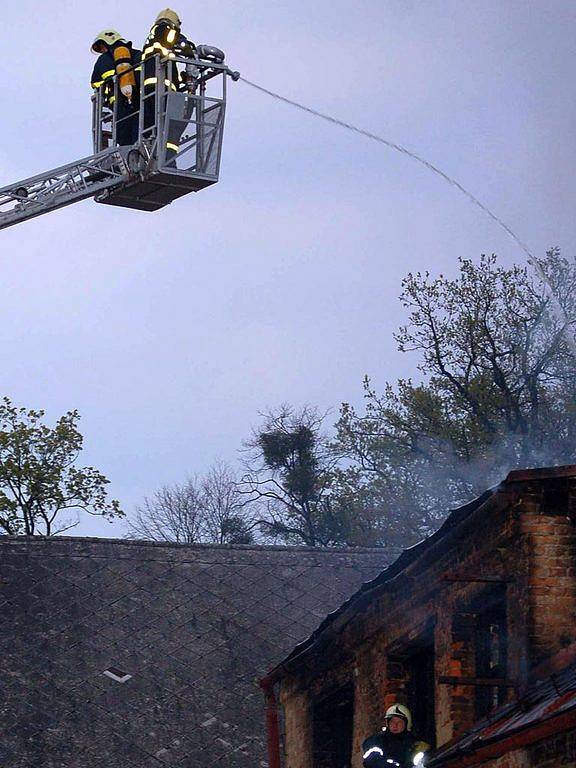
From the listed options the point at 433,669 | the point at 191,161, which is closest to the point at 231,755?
the point at 433,669

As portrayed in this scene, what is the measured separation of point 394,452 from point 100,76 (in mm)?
15658

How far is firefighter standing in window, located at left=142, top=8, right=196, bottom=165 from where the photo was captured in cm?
1437

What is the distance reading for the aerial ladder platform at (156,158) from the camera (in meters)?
14.1

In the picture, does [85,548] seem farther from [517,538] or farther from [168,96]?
[517,538]

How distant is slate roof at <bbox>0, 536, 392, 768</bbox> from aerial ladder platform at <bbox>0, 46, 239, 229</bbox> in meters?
7.08

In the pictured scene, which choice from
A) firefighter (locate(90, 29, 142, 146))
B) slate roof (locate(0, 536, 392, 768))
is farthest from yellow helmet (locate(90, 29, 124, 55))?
slate roof (locate(0, 536, 392, 768))

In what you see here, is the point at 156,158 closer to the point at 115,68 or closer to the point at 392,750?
the point at 115,68

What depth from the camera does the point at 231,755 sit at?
18688 mm

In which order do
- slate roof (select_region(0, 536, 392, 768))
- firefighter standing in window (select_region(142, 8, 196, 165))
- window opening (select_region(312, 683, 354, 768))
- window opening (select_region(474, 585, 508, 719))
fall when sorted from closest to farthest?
window opening (select_region(474, 585, 508, 719)), firefighter standing in window (select_region(142, 8, 196, 165)), window opening (select_region(312, 683, 354, 768)), slate roof (select_region(0, 536, 392, 768))

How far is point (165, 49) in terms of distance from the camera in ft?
47.1

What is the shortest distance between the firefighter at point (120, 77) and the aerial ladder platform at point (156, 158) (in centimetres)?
4

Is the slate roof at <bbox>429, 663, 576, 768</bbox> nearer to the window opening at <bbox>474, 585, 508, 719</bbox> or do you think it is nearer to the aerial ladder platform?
the window opening at <bbox>474, 585, 508, 719</bbox>

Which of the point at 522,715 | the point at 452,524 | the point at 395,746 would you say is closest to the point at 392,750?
the point at 395,746

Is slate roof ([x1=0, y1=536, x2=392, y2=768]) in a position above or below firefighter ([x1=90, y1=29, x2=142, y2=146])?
below
